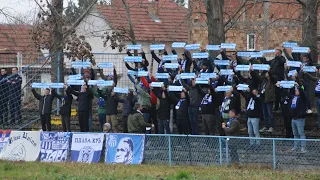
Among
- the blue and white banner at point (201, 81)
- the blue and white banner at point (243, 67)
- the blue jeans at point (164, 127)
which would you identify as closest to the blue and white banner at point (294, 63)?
the blue and white banner at point (243, 67)

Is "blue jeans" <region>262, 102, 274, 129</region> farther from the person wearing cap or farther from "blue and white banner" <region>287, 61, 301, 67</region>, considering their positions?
the person wearing cap

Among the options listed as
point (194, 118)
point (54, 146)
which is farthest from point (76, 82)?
point (194, 118)

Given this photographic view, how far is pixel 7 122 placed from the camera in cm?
2669

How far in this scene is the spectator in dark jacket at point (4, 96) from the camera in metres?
26.4

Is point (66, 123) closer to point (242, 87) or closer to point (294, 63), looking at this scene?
point (242, 87)

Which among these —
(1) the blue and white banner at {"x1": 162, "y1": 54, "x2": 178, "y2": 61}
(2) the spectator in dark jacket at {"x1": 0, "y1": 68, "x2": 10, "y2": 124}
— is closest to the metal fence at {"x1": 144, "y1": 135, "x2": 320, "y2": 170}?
(1) the blue and white banner at {"x1": 162, "y1": 54, "x2": 178, "y2": 61}

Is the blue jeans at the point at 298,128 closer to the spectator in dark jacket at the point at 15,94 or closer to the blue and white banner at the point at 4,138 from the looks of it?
the blue and white banner at the point at 4,138

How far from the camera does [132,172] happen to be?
19172mm

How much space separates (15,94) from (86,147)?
5620 mm

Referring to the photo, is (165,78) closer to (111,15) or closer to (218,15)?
(218,15)

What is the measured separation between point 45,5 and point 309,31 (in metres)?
9.98

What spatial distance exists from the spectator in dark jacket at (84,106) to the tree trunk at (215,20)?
5.77 meters

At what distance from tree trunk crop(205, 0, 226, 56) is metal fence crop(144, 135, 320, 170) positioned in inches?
293

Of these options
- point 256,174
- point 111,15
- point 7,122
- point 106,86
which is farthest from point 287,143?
point 111,15
